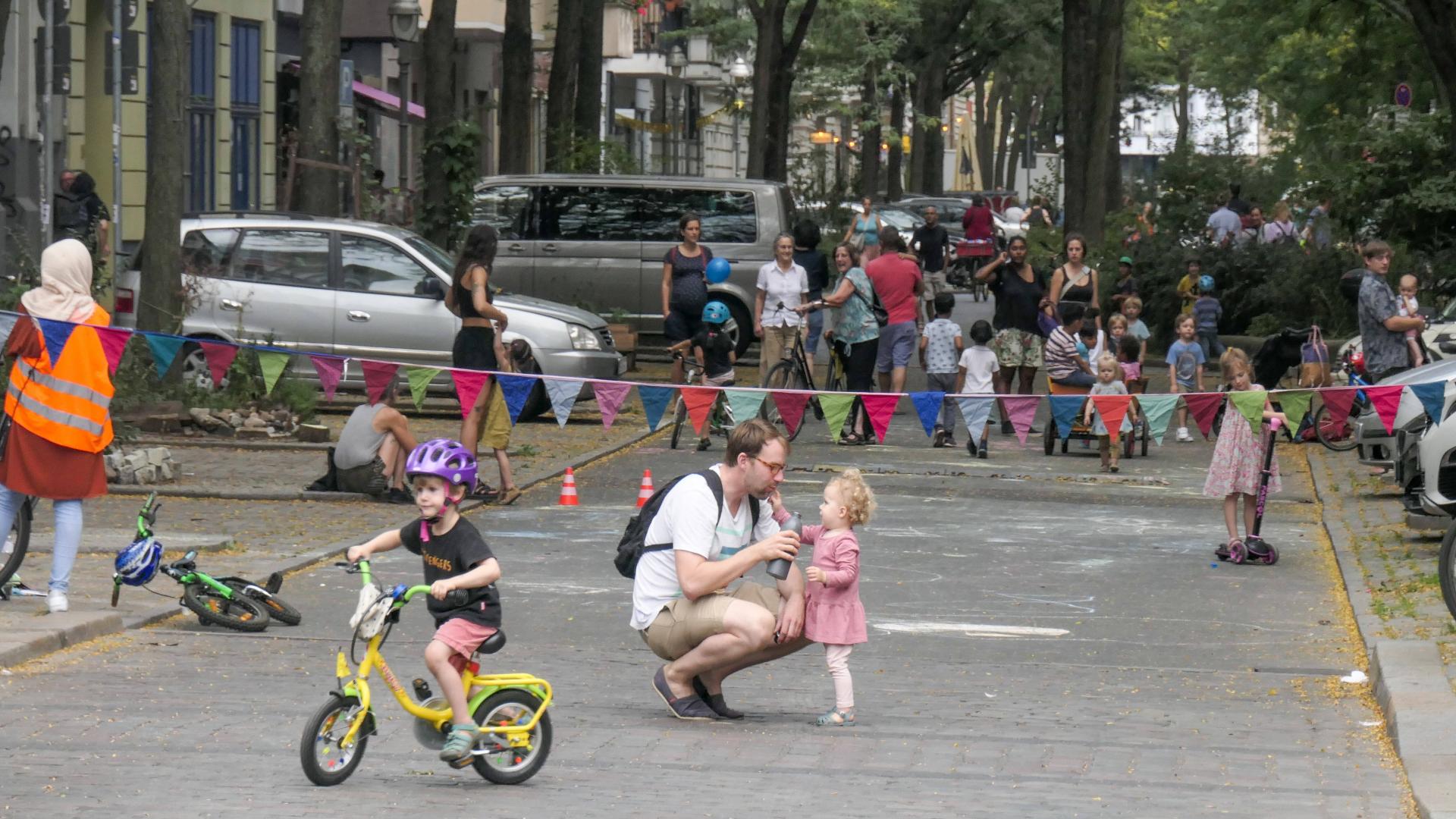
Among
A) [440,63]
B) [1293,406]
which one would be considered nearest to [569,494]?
[1293,406]

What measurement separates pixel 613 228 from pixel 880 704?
682 inches

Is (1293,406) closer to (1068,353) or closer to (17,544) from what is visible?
(1068,353)

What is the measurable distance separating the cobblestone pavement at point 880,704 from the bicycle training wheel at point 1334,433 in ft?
18.9

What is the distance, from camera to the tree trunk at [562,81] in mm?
31891

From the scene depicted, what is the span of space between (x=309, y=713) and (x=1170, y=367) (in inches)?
546

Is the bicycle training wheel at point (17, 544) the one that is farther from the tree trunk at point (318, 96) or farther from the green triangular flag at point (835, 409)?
the tree trunk at point (318, 96)

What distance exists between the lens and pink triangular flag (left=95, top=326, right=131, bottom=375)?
1038 centimetres

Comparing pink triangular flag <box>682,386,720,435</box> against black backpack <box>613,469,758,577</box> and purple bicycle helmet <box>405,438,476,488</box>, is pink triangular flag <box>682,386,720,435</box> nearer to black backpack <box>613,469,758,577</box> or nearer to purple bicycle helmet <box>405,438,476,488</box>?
black backpack <box>613,469,758,577</box>

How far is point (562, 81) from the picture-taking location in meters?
32.3

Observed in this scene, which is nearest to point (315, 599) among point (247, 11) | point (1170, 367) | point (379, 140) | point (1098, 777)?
point (1098, 777)

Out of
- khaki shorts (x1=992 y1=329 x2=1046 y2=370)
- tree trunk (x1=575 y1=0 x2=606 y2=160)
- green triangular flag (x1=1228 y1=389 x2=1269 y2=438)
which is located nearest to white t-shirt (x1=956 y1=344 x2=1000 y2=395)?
khaki shorts (x1=992 y1=329 x2=1046 y2=370)

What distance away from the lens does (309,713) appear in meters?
8.38

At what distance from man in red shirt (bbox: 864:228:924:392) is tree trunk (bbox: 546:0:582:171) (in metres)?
11.3

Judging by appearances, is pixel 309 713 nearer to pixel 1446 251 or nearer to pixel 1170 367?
pixel 1170 367
